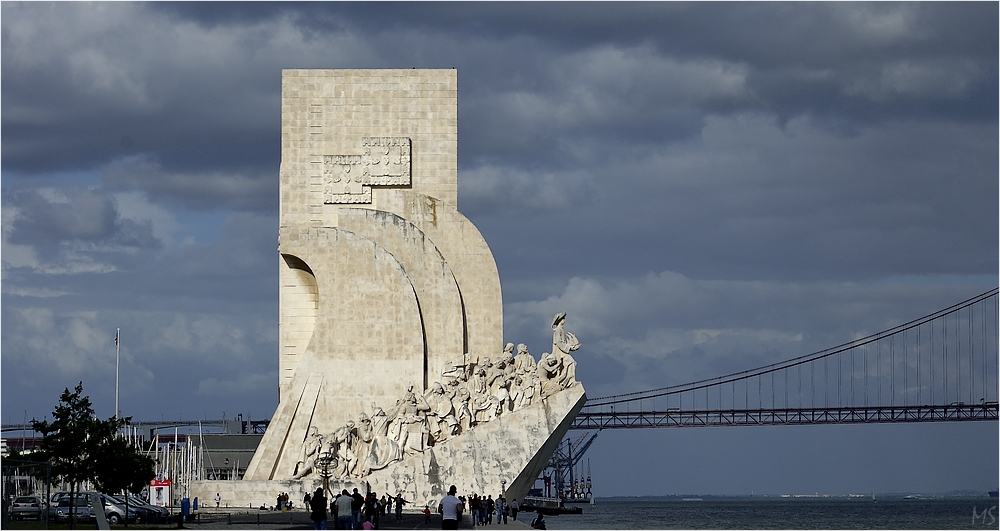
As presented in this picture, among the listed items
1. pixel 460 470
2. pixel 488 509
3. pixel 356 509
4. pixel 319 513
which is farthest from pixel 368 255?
pixel 319 513

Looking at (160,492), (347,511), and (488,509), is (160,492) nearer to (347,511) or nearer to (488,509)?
(488,509)

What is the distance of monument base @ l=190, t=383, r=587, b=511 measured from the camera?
24.1 m

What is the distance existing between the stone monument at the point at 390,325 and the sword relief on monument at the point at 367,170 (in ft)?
0.08

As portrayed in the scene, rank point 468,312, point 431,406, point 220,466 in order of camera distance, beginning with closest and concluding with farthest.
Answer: point 431,406 < point 468,312 < point 220,466

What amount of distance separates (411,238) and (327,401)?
10.2 ft

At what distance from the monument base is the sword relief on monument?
497 centimetres

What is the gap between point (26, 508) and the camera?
20.3m

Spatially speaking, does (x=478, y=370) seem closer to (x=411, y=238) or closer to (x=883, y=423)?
(x=411, y=238)

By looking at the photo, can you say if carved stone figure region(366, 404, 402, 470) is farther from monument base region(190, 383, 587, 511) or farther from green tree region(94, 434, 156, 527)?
green tree region(94, 434, 156, 527)

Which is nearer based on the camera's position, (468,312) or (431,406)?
(431,406)

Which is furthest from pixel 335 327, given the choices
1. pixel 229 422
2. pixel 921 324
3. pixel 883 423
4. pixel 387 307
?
pixel 229 422

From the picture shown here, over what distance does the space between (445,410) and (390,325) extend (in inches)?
83.3

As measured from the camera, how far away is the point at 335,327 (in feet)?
84.9

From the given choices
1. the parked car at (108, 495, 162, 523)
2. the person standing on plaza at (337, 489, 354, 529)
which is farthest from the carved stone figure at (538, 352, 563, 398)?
the person standing on plaza at (337, 489, 354, 529)
